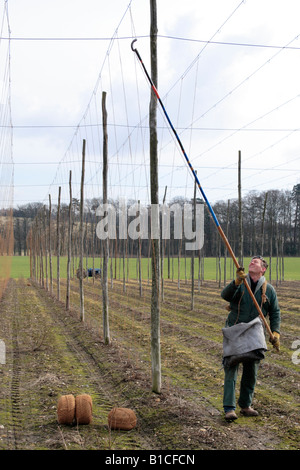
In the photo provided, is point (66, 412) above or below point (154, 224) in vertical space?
below

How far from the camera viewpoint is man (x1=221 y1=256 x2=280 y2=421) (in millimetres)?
6055

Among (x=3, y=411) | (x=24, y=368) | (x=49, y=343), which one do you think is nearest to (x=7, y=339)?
(x=49, y=343)

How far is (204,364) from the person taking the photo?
390 inches

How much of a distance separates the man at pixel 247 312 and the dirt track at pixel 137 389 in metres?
0.28

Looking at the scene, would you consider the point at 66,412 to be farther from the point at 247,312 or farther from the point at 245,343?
the point at 247,312

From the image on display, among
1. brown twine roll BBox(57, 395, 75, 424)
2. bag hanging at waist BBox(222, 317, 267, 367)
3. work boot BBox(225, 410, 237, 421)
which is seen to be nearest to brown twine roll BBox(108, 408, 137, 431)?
brown twine roll BBox(57, 395, 75, 424)

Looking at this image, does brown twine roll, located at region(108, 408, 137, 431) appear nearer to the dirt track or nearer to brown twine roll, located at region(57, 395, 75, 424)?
the dirt track

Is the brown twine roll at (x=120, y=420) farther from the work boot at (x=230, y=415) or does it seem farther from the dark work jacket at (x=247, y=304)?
the dark work jacket at (x=247, y=304)

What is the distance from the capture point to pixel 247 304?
617 centimetres

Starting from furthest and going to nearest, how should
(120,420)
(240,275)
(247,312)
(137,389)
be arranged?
(137,389)
(247,312)
(120,420)
(240,275)

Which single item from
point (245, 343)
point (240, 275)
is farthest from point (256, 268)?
point (245, 343)

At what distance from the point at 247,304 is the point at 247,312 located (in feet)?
0.33
